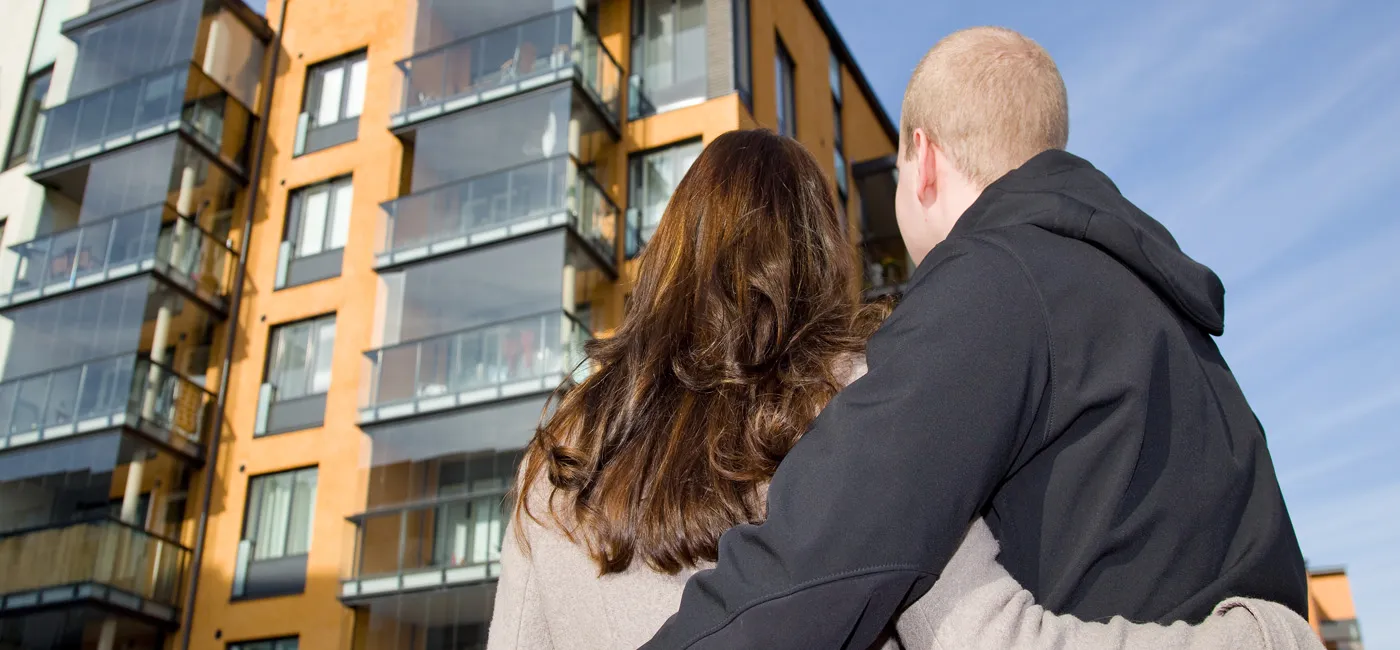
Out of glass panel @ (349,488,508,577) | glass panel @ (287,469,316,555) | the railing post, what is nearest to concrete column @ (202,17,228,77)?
the railing post

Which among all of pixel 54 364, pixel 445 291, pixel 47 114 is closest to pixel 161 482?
pixel 54 364

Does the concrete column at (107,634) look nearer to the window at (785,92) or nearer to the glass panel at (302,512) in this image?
the glass panel at (302,512)

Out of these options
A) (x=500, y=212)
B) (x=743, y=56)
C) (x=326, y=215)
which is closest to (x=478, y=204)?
(x=500, y=212)

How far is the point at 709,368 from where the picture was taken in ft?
6.60

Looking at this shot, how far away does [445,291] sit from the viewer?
19.6 meters

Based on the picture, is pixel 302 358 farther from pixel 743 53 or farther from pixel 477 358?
pixel 743 53

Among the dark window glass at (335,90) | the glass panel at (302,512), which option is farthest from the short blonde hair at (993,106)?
the dark window glass at (335,90)

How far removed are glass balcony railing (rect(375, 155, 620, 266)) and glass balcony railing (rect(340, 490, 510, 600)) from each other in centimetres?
426

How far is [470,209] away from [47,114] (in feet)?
33.9

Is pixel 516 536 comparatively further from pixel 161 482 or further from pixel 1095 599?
pixel 161 482

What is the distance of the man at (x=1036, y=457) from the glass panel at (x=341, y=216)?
21.2 meters

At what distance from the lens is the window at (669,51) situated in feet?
66.7

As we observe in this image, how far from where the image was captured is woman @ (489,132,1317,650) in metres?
1.85

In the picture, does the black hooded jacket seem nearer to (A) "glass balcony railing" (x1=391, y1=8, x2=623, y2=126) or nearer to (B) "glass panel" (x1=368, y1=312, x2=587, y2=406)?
(B) "glass panel" (x1=368, y1=312, x2=587, y2=406)
